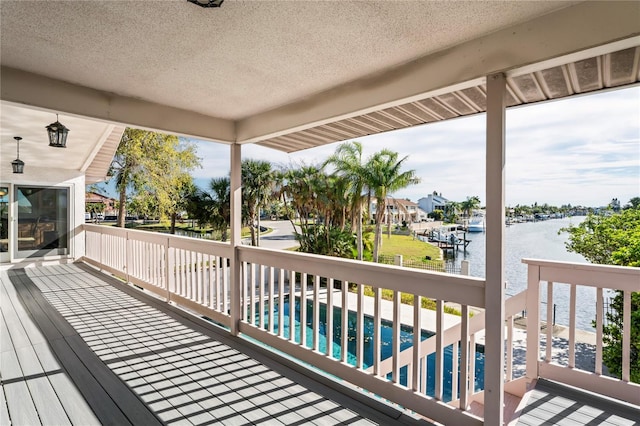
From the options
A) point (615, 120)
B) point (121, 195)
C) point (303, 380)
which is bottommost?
point (303, 380)

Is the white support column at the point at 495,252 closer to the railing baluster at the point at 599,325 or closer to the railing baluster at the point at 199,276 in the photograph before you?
the railing baluster at the point at 599,325

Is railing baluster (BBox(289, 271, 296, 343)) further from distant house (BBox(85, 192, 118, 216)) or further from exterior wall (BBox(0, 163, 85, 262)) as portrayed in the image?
distant house (BBox(85, 192, 118, 216))

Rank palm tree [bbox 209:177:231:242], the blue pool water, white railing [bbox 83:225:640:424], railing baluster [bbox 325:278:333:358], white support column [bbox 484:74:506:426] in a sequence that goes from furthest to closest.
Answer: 1. palm tree [bbox 209:177:231:242]
2. the blue pool water
3. railing baluster [bbox 325:278:333:358]
4. white railing [bbox 83:225:640:424]
5. white support column [bbox 484:74:506:426]

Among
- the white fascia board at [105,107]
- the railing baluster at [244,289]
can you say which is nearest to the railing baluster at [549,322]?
the railing baluster at [244,289]

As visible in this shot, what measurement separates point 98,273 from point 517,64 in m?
8.07

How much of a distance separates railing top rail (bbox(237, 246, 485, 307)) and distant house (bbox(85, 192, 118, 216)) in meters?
18.5

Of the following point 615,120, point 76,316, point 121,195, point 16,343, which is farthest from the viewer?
point 121,195

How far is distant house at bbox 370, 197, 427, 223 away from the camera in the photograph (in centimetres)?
1853

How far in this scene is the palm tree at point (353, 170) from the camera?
17.6 m

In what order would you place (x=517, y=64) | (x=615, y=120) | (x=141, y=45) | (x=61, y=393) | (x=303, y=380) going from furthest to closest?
(x=615, y=120) → (x=303, y=380) → (x=61, y=393) → (x=141, y=45) → (x=517, y=64)

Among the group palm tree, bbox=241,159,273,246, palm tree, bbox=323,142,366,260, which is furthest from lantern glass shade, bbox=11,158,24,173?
palm tree, bbox=323,142,366,260

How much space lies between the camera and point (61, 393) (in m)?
2.52

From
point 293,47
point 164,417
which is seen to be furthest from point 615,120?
point 164,417

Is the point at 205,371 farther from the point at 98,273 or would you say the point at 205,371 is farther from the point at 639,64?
the point at 98,273
